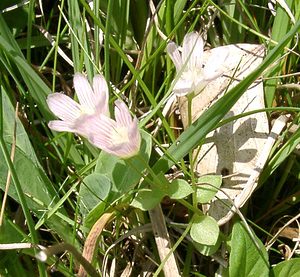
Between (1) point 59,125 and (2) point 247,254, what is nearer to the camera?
(1) point 59,125

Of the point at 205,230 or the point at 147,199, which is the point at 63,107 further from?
the point at 205,230

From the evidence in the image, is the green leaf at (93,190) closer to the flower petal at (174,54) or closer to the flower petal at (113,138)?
the flower petal at (113,138)

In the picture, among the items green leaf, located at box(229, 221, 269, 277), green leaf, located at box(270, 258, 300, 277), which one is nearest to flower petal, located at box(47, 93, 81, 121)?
green leaf, located at box(229, 221, 269, 277)

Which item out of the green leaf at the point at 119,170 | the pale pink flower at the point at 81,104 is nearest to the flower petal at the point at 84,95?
the pale pink flower at the point at 81,104

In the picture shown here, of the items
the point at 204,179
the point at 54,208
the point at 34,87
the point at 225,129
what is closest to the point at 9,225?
the point at 54,208

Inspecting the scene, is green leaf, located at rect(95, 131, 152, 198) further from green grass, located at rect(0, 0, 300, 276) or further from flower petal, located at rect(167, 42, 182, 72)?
flower petal, located at rect(167, 42, 182, 72)

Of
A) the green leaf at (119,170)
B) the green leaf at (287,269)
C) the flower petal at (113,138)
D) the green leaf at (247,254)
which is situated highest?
the flower petal at (113,138)

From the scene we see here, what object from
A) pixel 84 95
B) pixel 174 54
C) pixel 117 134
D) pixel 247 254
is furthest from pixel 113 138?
pixel 247 254
